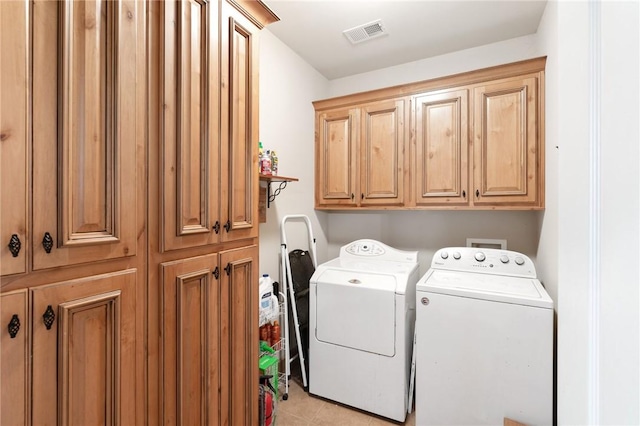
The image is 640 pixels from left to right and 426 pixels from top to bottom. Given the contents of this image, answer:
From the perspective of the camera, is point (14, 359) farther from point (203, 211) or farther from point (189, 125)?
point (189, 125)

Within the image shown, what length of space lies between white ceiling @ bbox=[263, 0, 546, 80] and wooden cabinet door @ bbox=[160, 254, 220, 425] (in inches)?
69.9

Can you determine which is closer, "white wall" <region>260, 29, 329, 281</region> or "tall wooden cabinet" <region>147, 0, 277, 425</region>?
"tall wooden cabinet" <region>147, 0, 277, 425</region>

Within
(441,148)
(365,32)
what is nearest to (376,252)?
(441,148)

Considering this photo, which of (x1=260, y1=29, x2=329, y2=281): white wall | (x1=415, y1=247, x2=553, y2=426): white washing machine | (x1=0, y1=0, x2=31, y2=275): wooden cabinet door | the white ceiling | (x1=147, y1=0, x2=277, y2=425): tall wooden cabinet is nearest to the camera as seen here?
(x1=0, y1=0, x2=31, y2=275): wooden cabinet door

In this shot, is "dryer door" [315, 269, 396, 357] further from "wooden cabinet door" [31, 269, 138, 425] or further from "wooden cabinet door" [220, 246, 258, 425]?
"wooden cabinet door" [31, 269, 138, 425]

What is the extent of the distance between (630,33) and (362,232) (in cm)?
268

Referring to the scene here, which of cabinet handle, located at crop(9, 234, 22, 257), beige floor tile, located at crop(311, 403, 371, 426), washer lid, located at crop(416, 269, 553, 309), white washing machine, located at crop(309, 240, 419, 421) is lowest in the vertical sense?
beige floor tile, located at crop(311, 403, 371, 426)

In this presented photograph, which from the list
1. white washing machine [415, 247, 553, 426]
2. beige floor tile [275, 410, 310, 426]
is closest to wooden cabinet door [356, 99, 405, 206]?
white washing machine [415, 247, 553, 426]

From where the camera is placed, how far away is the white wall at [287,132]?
7.35 ft

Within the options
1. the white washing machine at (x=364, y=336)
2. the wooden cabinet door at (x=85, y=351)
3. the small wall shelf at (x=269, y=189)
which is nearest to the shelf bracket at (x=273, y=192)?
the small wall shelf at (x=269, y=189)

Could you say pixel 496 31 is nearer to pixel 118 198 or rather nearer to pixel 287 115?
pixel 287 115

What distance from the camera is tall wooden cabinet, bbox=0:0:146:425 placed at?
70 cm

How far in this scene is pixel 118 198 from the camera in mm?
897

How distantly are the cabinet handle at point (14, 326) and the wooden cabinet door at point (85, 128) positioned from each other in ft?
0.41
